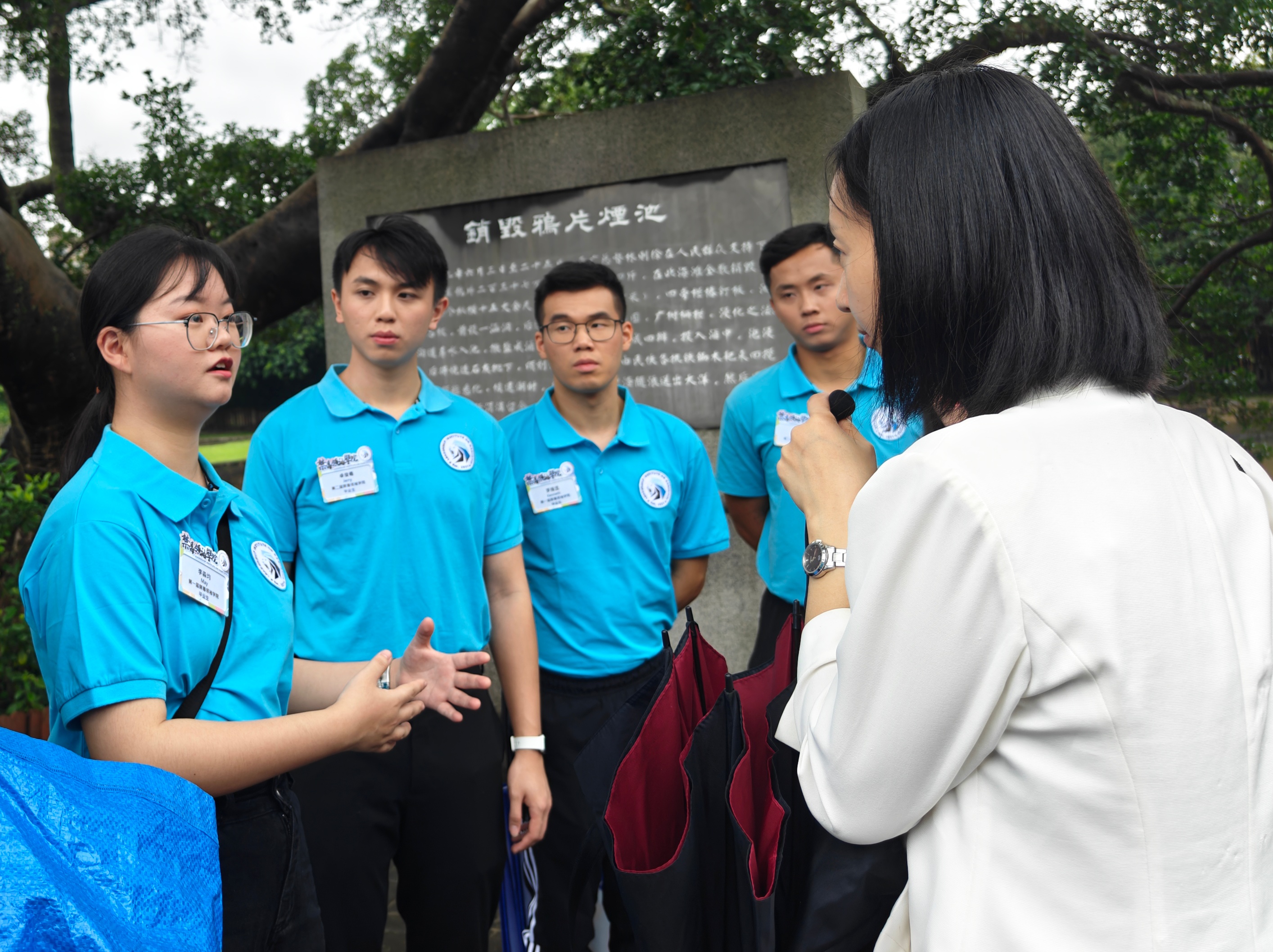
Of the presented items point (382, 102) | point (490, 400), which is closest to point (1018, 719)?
point (490, 400)

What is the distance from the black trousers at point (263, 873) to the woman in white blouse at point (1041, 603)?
1.02 meters

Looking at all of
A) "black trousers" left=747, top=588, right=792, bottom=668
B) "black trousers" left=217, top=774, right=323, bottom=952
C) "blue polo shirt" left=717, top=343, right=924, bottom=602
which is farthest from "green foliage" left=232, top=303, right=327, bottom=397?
"black trousers" left=217, top=774, right=323, bottom=952

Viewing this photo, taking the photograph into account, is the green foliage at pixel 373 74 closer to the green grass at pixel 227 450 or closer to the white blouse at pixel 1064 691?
the white blouse at pixel 1064 691

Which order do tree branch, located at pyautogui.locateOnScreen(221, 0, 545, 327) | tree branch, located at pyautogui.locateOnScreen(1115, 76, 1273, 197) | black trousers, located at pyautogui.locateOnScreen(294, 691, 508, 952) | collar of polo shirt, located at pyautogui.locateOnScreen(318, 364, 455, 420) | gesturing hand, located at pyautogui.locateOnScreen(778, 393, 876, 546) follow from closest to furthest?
gesturing hand, located at pyautogui.locateOnScreen(778, 393, 876, 546) → black trousers, located at pyautogui.locateOnScreen(294, 691, 508, 952) → collar of polo shirt, located at pyautogui.locateOnScreen(318, 364, 455, 420) → tree branch, located at pyautogui.locateOnScreen(221, 0, 545, 327) → tree branch, located at pyautogui.locateOnScreen(1115, 76, 1273, 197)

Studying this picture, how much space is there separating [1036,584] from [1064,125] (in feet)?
1.71

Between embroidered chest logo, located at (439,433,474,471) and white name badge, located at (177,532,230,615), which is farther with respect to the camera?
embroidered chest logo, located at (439,433,474,471)

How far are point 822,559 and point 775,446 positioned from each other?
1.87 metres

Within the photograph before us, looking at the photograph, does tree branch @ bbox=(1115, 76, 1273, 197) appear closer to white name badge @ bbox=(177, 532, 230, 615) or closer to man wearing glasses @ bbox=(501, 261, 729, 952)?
man wearing glasses @ bbox=(501, 261, 729, 952)

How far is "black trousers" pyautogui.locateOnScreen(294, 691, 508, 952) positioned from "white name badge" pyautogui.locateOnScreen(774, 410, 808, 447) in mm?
1239

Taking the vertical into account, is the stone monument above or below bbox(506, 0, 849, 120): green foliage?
below

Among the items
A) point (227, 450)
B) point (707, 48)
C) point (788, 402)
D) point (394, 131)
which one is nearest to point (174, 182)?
point (394, 131)

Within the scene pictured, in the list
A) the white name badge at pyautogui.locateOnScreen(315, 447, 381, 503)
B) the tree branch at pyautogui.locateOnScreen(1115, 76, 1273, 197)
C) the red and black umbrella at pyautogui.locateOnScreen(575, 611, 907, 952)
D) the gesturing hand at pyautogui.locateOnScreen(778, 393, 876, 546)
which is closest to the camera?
the red and black umbrella at pyautogui.locateOnScreen(575, 611, 907, 952)

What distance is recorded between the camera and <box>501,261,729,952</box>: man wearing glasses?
264 cm

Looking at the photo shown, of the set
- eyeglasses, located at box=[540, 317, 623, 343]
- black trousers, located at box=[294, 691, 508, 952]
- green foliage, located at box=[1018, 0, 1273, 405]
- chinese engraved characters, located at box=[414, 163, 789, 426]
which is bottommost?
black trousers, located at box=[294, 691, 508, 952]
